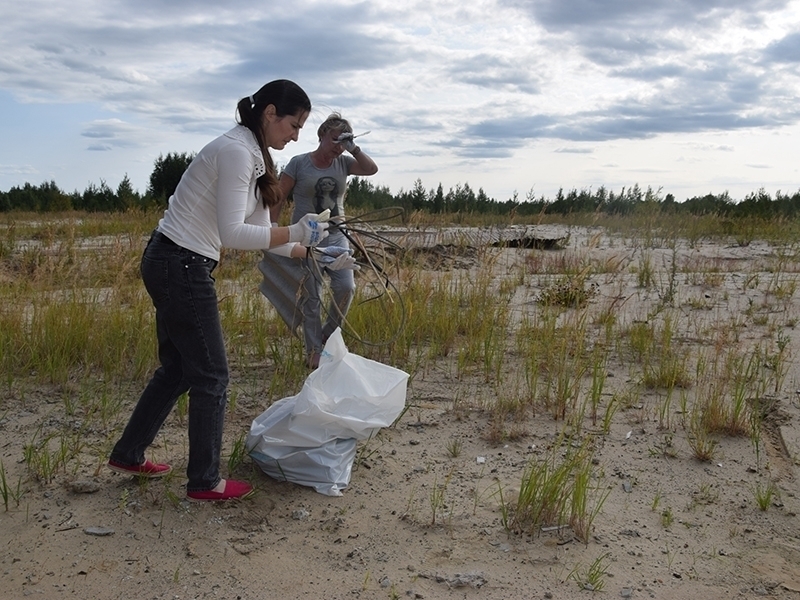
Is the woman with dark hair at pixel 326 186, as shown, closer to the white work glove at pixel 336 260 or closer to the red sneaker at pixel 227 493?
the white work glove at pixel 336 260

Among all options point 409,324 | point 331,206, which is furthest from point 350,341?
point 331,206

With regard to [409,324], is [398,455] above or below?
below

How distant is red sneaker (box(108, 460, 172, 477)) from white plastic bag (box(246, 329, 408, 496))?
1.23 ft

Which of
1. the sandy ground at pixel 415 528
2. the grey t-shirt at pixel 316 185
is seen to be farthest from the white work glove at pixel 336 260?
the grey t-shirt at pixel 316 185

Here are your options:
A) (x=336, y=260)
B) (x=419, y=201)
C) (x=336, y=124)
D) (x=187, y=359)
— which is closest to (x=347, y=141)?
(x=336, y=124)

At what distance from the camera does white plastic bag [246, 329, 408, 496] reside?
124 inches

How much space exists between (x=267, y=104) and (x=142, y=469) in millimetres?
1549

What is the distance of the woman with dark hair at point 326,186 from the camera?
4617 mm

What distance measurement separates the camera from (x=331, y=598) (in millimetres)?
2475

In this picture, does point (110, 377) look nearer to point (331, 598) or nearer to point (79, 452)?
point (79, 452)

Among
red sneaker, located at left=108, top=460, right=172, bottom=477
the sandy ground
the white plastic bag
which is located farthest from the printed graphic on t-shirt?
red sneaker, located at left=108, top=460, right=172, bottom=477

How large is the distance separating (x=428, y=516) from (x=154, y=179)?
19799 millimetres

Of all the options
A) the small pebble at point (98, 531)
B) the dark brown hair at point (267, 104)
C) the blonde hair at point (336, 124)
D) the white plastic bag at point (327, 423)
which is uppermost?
the blonde hair at point (336, 124)

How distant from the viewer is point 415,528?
9.59ft
